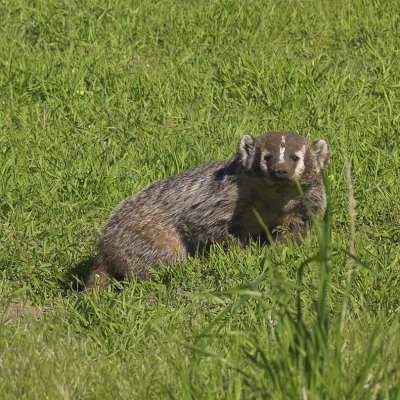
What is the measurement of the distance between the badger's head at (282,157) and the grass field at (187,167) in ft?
1.00

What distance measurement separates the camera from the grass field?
409 cm

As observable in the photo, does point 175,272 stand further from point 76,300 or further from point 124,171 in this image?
point 124,171

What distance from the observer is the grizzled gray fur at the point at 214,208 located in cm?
680

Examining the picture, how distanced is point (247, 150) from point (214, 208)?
41cm

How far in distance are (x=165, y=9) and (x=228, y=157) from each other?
2591mm

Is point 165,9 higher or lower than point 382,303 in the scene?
higher

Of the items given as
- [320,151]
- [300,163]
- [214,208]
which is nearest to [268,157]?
[300,163]

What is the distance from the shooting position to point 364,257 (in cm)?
587

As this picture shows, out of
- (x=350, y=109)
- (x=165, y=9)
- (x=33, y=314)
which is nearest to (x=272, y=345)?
(x=33, y=314)

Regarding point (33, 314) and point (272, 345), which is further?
point (33, 314)

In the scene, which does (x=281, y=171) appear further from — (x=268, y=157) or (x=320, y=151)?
(x=320, y=151)

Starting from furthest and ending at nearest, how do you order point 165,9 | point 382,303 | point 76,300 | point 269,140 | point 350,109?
point 165,9 < point 350,109 < point 269,140 < point 76,300 < point 382,303

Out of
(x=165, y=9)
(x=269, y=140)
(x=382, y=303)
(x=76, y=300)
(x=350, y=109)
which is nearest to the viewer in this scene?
(x=382, y=303)

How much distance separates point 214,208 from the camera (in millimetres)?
6992
